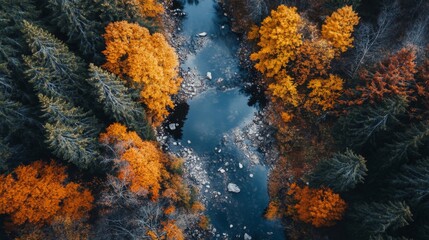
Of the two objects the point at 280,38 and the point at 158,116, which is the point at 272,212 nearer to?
the point at 158,116

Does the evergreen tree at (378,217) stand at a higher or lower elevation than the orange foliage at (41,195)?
lower

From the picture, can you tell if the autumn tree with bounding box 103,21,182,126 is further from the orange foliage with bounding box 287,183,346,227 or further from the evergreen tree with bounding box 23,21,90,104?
the orange foliage with bounding box 287,183,346,227

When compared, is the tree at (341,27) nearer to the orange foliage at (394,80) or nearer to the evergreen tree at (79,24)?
the orange foliage at (394,80)

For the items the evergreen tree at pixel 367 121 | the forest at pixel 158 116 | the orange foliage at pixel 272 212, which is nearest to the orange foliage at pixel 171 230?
the forest at pixel 158 116

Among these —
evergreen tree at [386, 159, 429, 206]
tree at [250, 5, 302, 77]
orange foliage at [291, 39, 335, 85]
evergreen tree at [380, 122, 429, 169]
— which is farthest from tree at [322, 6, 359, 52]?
evergreen tree at [386, 159, 429, 206]

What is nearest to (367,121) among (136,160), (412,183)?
(412,183)
